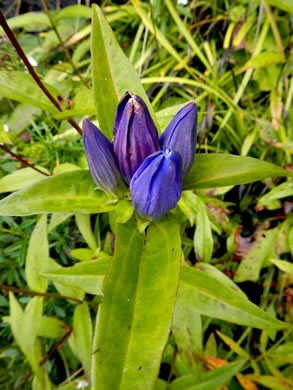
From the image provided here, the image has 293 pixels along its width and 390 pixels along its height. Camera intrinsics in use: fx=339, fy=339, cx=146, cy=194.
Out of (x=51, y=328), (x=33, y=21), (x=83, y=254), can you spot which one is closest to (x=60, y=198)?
(x=83, y=254)

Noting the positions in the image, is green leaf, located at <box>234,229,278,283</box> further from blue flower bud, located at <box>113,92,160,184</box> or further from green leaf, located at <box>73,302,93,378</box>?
blue flower bud, located at <box>113,92,160,184</box>

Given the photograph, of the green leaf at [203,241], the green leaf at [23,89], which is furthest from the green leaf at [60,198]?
the green leaf at [203,241]

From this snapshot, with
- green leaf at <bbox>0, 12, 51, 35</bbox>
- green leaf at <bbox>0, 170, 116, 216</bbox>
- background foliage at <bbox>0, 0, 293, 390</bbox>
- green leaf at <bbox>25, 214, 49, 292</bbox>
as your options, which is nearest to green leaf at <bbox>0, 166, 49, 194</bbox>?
background foliage at <bbox>0, 0, 293, 390</bbox>

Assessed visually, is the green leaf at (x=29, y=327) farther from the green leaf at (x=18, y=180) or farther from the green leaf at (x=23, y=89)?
the green leaf at (x=23, y=89)

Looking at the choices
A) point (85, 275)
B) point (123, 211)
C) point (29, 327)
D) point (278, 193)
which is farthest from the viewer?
point (278, 193)

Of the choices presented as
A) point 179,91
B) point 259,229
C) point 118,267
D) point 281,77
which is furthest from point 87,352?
point 281,77

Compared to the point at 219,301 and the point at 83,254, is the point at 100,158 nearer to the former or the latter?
the point at 219,301

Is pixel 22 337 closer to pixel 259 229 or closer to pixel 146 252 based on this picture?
pixel 146 252
